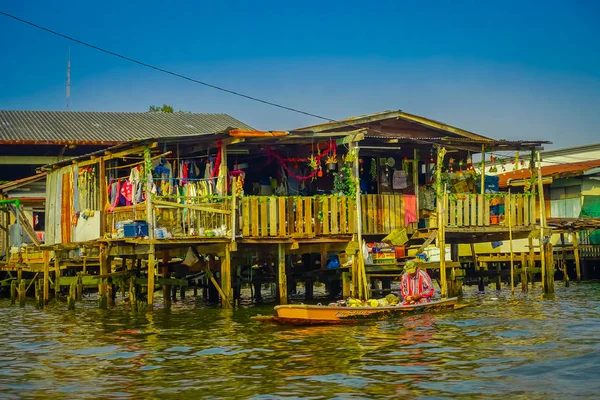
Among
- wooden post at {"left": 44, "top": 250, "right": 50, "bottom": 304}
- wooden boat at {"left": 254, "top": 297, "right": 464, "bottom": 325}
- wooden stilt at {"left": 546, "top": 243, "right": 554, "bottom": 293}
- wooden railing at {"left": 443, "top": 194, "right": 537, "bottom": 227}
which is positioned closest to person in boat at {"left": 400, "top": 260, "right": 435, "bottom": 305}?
wooden boat at {"left": 254, "top": 297, "right": 464, "bottom": 325}

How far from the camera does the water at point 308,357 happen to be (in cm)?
1130

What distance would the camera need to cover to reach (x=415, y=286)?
19.1m

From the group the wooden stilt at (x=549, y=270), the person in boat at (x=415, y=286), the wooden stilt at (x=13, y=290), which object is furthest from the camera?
the wooden stilt at (x=13, y=290)

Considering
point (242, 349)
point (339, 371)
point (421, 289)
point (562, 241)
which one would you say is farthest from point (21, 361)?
point (562, 241)

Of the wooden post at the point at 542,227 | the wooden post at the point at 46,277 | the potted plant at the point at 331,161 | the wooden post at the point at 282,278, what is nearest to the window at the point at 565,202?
the wooden post at the point at 542,227

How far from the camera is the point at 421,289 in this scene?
749 inches

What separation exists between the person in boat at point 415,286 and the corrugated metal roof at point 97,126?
20.3m

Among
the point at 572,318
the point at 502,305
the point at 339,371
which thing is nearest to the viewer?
the point at 339,371

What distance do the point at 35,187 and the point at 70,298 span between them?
1006cm

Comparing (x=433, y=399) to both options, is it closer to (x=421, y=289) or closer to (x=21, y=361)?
(x=21, y=361)

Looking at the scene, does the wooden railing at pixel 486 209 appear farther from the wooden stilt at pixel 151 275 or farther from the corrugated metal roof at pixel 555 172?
the corrugated metal roof at pixel 555 172

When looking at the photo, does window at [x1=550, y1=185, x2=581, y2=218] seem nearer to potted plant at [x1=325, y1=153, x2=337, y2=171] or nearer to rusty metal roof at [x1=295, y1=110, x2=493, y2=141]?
rusty metal roof at [x1=295, y1=110, x2=493, y2=141]

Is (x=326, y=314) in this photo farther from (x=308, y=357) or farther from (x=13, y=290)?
(x=13, y=290)

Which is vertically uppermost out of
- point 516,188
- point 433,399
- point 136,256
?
point 516,188
